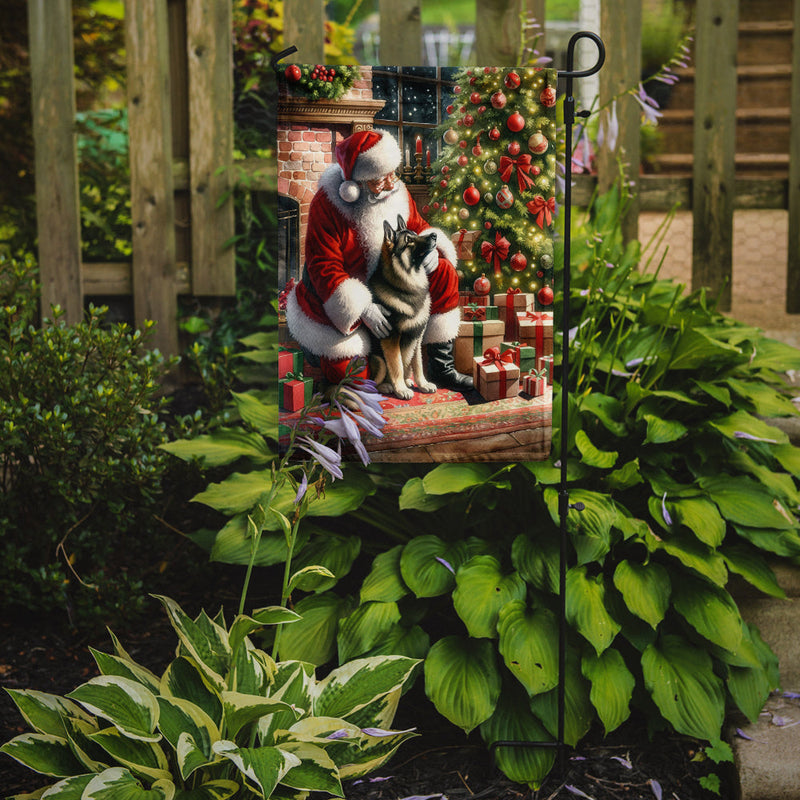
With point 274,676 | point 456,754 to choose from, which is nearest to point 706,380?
point 456,754

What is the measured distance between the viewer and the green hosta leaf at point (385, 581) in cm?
209

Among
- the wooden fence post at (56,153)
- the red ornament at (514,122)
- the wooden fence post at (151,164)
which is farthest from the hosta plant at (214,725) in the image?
the wooden fence post at (56,153)

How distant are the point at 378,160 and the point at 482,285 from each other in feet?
1.17

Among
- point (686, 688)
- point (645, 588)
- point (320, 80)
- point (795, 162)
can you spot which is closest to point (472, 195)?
point (320, 80)

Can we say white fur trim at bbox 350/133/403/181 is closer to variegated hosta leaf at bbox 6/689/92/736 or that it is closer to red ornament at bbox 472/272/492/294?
red ornament at bbox 472/272/492/294

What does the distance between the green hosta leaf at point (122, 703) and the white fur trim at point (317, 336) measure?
2.54ft

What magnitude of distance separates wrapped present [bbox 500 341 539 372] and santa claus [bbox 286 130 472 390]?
22 centimetres

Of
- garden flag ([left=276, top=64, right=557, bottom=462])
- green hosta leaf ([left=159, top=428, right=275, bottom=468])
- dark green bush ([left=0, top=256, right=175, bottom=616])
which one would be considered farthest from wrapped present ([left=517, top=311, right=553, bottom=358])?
dark green bush ([left=0, top=256, right=175, bottom=616])

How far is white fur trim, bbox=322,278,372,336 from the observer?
1830 mm

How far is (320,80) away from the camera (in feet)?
5.89

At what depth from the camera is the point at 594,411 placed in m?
2.34

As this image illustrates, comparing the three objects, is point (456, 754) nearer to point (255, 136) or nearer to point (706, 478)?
point (706, 478)

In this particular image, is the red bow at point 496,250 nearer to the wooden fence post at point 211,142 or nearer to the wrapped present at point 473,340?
the wrapped present at point 473,340

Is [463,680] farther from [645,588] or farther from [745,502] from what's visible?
[745,502]
